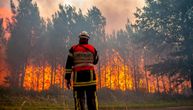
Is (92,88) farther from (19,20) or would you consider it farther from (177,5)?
(19,20)

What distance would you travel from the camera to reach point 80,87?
5613 millimetres

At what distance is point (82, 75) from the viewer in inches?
223

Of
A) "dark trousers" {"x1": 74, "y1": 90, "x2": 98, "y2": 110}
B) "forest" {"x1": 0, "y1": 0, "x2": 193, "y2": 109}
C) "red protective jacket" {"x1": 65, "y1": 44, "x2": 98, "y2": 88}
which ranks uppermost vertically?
"forest" {"x1": 0, "y1": 0, "x2": 193, "y2": 109}

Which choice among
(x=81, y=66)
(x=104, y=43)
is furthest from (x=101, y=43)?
(x=81, y=66)

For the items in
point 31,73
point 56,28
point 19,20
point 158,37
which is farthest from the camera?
point 31,73

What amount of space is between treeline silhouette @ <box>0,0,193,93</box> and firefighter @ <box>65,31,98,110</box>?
23262 millimetres

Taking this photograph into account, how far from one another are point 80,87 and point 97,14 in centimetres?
4449

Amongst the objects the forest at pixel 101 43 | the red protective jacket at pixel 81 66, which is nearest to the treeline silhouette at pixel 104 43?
the forest at pixel 101 43

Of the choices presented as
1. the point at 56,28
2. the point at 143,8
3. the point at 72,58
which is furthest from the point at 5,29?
the point at 72,58

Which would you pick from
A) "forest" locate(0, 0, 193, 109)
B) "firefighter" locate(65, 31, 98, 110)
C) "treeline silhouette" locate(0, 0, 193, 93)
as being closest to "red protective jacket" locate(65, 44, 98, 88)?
"firefighter" locate(65, 31, 98, 110)

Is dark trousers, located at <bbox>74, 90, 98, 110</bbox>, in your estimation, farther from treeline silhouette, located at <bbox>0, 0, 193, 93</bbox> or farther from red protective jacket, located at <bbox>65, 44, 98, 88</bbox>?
treeline silhouette, located at <bbox>0, 0, 193, 93</bbox>

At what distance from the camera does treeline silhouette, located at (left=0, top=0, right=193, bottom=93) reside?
28391mm

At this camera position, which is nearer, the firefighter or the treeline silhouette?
the firefighter

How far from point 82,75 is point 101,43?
43787 millimetres
